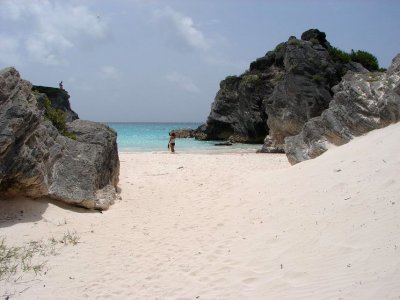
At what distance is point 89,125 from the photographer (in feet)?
41.0

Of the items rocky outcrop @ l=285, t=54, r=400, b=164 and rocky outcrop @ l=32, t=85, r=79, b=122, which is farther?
rocky outcrop @ l=32, t=85, r=79, b=122

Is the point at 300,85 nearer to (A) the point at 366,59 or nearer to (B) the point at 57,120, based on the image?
(A) the point at 366,59

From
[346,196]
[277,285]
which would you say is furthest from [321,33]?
[277,285]

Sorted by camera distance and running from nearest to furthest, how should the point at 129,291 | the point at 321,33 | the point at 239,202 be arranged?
the point at 129,291
the point at 239,202
the point at 321,33

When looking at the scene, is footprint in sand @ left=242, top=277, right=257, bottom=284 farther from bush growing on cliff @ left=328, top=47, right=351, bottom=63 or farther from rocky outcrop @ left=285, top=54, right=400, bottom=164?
bush growing on cliff @ left=328, top=47, right=351, bottom=63

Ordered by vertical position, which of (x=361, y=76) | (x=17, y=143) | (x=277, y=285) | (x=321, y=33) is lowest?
(x=277, y=285)

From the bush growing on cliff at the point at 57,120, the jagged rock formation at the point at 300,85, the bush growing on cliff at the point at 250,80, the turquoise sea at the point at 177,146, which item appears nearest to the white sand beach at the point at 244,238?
Answer: the bush growing on cliff at the point at 57,120

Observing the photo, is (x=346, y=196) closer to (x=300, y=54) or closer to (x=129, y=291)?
(x=129, y=291)

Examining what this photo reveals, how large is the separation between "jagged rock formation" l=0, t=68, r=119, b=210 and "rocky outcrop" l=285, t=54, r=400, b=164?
23.5 feet

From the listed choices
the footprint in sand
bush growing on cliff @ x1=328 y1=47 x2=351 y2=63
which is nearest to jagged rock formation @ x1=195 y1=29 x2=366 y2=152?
bush growing on cliff @ x1=328 y1=47 x2=351 y2=63

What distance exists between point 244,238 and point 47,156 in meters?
5.29

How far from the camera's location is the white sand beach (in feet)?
17.1

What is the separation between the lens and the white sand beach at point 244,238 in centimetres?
521

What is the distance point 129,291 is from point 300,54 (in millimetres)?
28444
